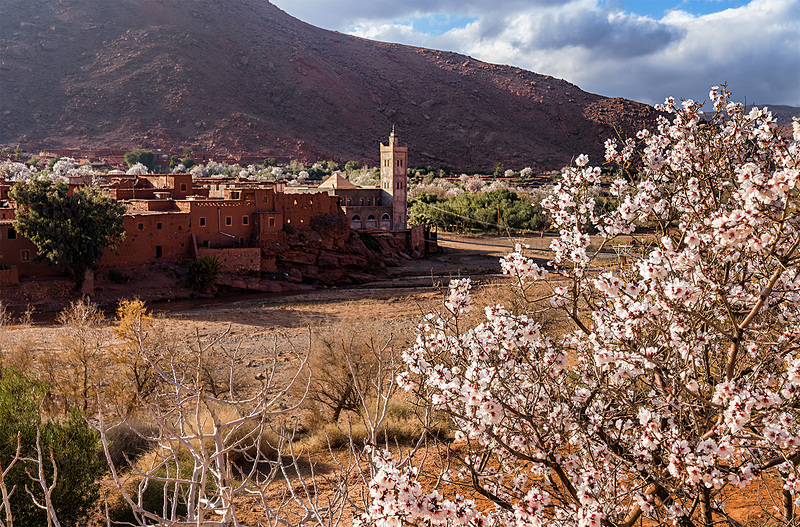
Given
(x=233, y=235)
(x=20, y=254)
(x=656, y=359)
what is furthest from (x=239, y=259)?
(x=656, y=359)

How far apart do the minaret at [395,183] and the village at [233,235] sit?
2948mm

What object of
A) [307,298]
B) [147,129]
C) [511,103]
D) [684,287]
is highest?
[511,103]

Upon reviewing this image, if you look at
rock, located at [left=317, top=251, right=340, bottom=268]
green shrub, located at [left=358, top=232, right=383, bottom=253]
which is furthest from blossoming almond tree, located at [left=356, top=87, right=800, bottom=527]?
green shrub, located at [left=358, top=232, right=383, bottom=253]

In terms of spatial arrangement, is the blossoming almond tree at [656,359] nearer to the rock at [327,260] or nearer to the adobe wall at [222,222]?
the adobe wall at [222,222]

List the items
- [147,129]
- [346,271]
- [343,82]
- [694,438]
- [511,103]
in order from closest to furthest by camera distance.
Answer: [694,438] < [346,271] < [147,129] < [343,82] < [511,103]

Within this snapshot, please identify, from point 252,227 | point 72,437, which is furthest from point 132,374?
point 252,227

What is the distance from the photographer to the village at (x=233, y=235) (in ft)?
97.6

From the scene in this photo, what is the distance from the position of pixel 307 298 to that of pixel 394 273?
7.92 metres

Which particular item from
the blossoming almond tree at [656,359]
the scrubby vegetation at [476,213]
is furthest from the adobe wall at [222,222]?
the blossoming almond tree at [656,359]

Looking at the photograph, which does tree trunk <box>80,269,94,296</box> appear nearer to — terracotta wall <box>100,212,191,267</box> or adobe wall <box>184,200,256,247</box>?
terracotta wall <box>100,212,191,267</box>

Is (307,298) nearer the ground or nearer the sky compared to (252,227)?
nearer the ground

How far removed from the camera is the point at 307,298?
30891 mm

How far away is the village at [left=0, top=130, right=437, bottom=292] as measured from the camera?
97.6ft

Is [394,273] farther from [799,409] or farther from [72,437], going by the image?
[799,409]
